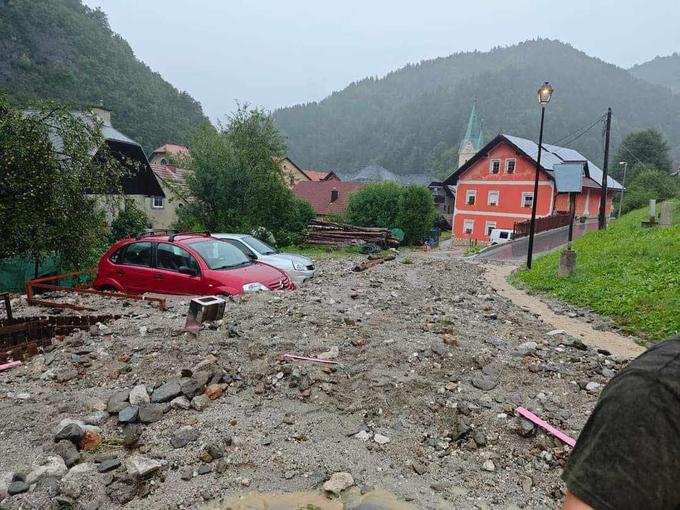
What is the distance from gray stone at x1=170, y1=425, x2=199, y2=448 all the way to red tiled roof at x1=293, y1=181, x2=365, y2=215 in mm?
→ 43024

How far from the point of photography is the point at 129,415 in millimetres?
4141

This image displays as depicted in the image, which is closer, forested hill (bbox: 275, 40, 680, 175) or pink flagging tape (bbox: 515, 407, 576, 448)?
pink flagging tape (bbox: 515, 407, 576, 448)

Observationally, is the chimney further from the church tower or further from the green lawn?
the church tower

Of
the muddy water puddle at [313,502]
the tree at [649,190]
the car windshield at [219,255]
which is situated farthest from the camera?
the tree at [649,190]

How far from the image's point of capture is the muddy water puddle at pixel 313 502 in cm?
310

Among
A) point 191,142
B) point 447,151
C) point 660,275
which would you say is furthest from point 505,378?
point 447,151

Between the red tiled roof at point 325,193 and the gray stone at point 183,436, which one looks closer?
the gray stone at point 183,436

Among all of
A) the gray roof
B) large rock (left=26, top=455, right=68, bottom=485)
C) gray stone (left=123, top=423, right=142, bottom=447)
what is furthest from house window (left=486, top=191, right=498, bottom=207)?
large rock (left=26, top=455, right=68, bottom=485)

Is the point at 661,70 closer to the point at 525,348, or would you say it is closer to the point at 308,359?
the point at 525,348

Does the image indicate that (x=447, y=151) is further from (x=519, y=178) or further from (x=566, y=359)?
(x=566, y=359)

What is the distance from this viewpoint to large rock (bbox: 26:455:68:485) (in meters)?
3.30

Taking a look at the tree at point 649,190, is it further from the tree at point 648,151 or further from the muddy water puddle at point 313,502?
the muddy water puddle at point 313,502

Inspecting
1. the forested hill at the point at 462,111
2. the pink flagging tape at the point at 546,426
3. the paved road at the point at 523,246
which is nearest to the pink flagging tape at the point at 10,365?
the pink flagging tape at the point at 546,426

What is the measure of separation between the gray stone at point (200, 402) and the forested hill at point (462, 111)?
327 feet
